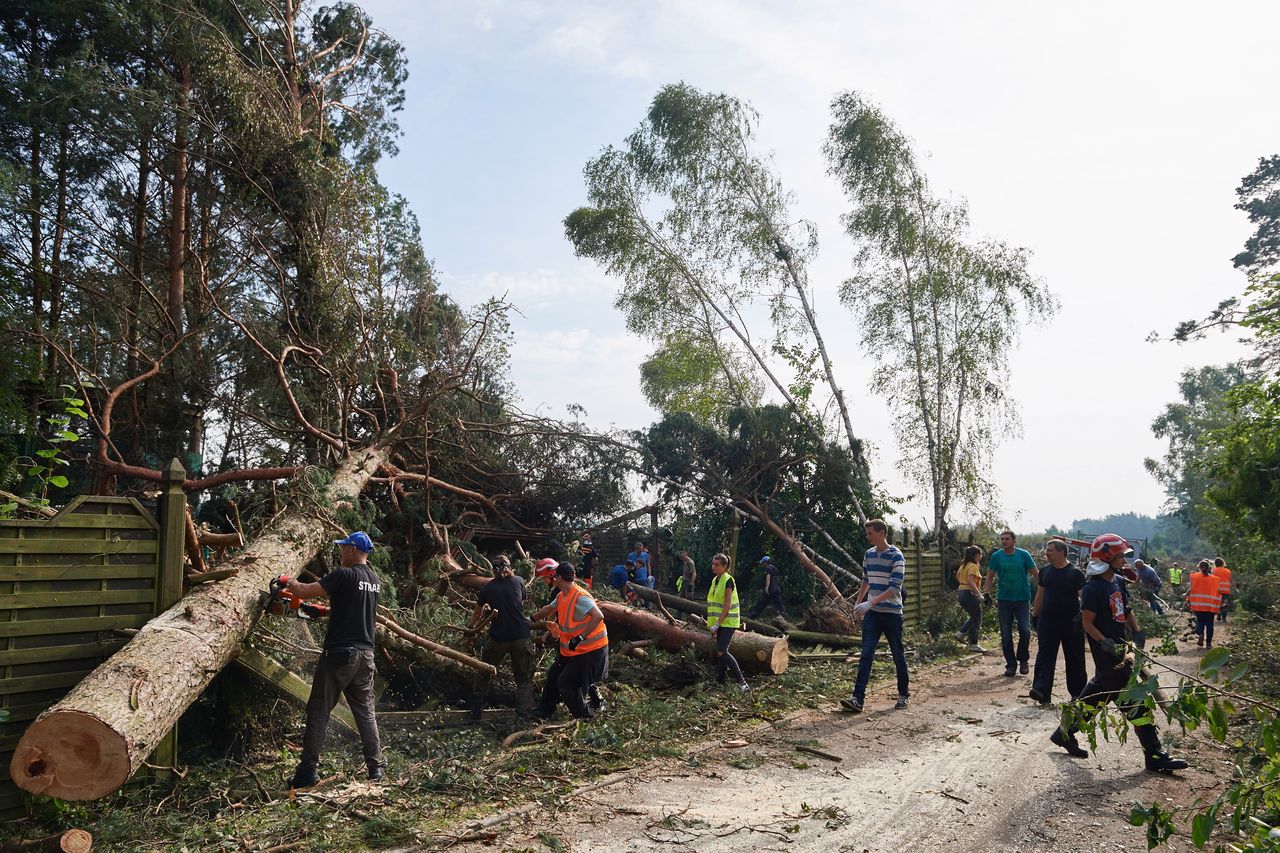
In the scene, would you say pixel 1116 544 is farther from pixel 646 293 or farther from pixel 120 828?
pixel 646 293

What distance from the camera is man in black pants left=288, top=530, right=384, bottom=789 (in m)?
5.64

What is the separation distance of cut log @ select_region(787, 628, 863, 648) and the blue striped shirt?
4.54m

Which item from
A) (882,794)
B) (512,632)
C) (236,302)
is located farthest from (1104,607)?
(236,302)

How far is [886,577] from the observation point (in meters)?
7.88

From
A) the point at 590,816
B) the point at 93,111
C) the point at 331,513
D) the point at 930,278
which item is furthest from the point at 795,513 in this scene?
the point at 93,111

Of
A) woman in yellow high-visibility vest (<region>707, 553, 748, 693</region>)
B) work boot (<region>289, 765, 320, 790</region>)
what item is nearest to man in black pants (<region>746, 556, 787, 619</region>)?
woman in yellow high-visibility vest (<region>707, 553, 748, 693</region>)

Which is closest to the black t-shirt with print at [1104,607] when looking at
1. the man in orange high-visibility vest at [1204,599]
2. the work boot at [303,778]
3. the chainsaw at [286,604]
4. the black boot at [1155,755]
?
the black boot at [1155,755]

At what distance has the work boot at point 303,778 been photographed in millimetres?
5379

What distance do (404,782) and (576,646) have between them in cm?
217

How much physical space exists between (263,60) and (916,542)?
1398 centimetres

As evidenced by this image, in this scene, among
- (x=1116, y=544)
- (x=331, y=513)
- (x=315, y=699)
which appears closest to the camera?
(x=315, y=699)

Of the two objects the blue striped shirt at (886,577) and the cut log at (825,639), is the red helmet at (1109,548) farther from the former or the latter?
the cut log at (825,639)

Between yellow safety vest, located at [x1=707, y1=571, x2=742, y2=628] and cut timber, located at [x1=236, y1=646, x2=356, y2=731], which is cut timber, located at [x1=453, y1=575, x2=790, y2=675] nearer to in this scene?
yellow safety vest, located at [x1=707, y1=571, x2=742, y2=628]

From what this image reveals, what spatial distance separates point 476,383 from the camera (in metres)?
13.3
